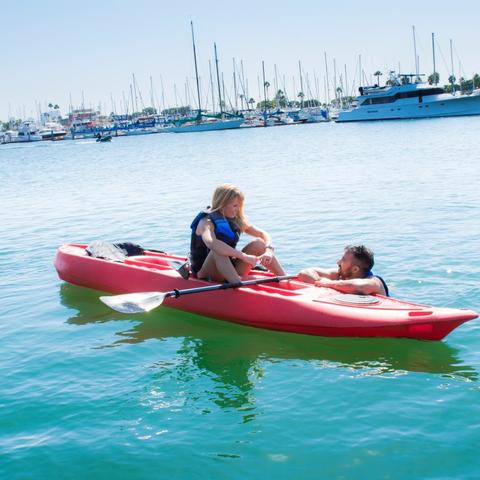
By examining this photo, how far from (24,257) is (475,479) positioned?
29.7ft

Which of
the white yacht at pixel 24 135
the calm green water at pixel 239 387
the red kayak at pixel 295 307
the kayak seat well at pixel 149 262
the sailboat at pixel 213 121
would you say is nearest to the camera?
the calm green water at pixel 239 387

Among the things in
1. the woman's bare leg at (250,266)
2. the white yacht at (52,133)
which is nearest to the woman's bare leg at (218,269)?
the woman's bare leg at (250,266)

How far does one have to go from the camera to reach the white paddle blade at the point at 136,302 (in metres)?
6.71

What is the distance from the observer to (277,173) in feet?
80.2

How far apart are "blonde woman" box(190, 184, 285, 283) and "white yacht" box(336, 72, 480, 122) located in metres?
61.4

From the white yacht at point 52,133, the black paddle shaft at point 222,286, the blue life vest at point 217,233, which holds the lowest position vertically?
the black paddle shaft at point 222,286

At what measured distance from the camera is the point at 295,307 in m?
6.41

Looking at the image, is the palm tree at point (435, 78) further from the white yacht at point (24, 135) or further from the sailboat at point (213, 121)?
the white yacht at point (24, 135)

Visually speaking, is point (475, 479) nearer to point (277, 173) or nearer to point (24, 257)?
point (24, 257)

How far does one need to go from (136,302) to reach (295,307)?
160 cm

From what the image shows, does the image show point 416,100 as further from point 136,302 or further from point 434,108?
point 136,302

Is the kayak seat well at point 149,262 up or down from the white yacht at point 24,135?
down

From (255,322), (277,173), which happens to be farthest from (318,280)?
(277,173)

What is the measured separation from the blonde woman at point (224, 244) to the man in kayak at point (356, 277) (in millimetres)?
627
